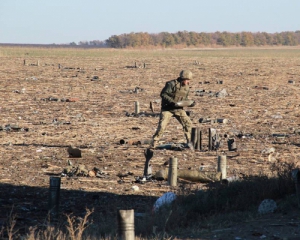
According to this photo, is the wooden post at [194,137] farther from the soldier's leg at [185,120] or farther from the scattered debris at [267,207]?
the scattered debris at [267,207]

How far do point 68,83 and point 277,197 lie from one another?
23.5 meters

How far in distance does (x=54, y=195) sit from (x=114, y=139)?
725 cm

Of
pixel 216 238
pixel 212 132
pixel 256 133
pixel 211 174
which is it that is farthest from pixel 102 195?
pixel 256 133

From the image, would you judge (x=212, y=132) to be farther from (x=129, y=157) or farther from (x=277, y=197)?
(x=277, y=197)

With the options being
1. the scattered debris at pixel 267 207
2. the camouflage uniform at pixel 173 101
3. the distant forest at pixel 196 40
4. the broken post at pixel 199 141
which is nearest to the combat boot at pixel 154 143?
the camouflage uniform at pixel 173 101

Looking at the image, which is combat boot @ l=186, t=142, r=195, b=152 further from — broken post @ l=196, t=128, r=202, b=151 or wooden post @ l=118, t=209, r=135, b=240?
wooden post @ l=118, t=209, r=135, b=240

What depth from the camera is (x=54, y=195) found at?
9.06 metres

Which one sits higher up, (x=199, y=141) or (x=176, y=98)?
(x=176, y=98)

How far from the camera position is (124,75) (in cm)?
3759

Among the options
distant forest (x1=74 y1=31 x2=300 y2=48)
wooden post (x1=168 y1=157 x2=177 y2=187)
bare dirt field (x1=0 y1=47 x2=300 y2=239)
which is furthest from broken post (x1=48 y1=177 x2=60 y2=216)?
distant forest (x1=74 y1=31 x2=300 y2=48)

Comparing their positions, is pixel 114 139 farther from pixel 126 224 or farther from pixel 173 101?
pixel 126 224

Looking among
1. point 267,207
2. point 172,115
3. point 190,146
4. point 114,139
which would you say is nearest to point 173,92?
point 172,115

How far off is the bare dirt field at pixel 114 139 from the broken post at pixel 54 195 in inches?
7.0

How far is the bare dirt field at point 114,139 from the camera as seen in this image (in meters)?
9.94
